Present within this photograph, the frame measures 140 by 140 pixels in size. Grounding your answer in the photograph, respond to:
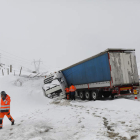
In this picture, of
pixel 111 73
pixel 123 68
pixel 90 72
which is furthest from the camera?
pixel 90 72

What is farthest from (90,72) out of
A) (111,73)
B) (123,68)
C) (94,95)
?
(123,68)

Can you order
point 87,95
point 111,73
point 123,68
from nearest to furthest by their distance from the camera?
point 111,73, point 123,68, point 87,95

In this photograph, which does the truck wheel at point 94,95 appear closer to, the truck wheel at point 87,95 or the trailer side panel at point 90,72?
the truck wheel at point 87,95

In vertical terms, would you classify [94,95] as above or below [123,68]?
below

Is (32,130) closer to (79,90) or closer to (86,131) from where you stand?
(86,131)

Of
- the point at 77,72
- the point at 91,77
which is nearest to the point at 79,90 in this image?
the point at 77,72

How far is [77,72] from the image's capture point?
14.4 m

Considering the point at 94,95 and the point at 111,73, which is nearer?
the point at 111,73

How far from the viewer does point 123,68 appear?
10.7m

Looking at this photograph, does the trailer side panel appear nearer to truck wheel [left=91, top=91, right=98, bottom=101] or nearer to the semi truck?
the semi truck

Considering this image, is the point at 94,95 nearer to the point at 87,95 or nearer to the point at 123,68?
the point at 87,95

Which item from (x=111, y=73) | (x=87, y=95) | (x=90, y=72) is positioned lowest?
(x=87, y=95)

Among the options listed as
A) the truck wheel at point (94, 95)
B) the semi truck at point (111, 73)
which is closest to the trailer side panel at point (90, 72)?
the semi truck at point (111, 73)

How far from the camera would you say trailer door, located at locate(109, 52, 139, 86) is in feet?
34.2
